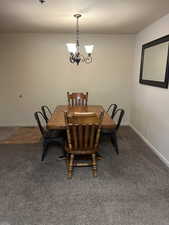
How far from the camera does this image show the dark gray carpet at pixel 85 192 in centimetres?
162

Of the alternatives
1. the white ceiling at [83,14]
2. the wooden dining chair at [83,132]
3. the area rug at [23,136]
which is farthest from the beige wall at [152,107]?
the area rug at [23,136]

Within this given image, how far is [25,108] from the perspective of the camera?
168 inches

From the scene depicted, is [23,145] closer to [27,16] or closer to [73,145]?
[73,145]

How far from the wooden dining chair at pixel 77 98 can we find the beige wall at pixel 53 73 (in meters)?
0.56

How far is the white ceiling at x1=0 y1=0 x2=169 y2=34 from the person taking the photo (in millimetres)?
2127

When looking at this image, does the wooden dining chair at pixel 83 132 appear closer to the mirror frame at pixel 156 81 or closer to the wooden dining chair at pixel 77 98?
the mirror frame at pixel 156 81

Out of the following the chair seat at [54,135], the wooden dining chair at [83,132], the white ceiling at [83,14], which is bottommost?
the chair seat at [54,135]

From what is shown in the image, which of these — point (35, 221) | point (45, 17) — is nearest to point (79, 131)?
point (35, 221)

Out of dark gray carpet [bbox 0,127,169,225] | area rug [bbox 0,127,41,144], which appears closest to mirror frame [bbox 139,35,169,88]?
dark gray carpet [bbox 0,127,169,225]

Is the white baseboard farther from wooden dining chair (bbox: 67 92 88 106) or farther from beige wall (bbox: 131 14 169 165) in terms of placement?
wooden dining chair (bbox: 67 92 88 106)

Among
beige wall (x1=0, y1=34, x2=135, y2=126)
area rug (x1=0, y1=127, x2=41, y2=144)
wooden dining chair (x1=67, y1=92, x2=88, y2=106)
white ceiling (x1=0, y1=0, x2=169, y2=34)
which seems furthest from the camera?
beige wall (x1=0, y1=34, x2=135, y2=126)

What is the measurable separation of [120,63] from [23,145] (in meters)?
2.93

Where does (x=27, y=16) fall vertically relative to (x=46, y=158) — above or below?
above

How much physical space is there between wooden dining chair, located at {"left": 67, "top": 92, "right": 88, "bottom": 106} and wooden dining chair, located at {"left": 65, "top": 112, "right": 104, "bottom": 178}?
5.18ft
